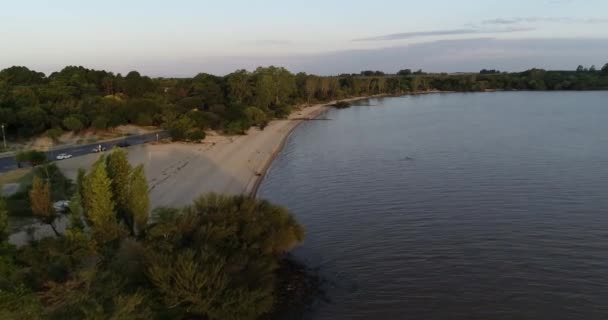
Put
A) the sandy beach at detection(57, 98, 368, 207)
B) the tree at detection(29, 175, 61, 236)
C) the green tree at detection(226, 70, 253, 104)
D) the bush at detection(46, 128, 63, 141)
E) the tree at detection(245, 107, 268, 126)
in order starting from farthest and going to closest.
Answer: the green tree at detection(226, 70, 253, 104), the tree at detection(245, 107, 268, 126), the bush at detection(46, 128, 63, 141), the sandy beach at detection(57, 98, 368, 207), the tree at detection(29, 175, 61, 236)

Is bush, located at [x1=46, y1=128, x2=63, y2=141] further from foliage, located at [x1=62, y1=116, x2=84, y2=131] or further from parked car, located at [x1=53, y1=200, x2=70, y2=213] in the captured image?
parked car, located at [x1=53, y1=200, x2=70, y2=213]

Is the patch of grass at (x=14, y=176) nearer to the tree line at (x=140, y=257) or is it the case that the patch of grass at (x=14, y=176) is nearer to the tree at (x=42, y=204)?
the tree at (x=42, y=204)

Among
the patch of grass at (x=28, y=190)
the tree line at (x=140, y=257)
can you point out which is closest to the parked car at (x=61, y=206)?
the patch of grass at (x=28, y=190)

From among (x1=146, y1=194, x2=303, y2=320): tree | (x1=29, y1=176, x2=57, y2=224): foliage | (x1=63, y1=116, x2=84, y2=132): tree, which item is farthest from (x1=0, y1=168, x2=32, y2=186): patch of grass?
(x1=63, y1=116, x2=84, y2=132): tree

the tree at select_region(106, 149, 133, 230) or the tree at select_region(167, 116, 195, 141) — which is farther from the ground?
the tree at select_region(106, 149, 133, 230)

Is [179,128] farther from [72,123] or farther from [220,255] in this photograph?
[220,255]

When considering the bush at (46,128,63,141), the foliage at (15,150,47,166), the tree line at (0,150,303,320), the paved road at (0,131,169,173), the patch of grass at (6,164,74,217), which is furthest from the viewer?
the bush at (46,128,63,141)

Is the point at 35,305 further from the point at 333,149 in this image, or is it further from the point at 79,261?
the point at 333,149

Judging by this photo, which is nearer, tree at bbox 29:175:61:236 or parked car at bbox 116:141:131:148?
tree at bbox 29:175:61:236
